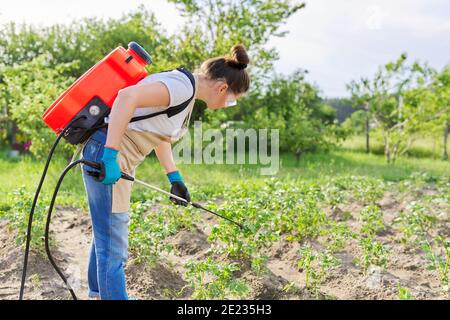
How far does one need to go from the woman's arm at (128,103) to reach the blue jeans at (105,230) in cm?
18

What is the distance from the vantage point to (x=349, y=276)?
12.1ft

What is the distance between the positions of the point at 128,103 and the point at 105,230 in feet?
2.16

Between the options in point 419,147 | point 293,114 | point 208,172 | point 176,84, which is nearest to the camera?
point 176,84

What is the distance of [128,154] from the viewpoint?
107 inches

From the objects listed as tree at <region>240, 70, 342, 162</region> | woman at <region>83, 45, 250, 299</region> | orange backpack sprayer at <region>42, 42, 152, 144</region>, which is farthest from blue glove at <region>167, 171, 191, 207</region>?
tree at <region>240, 70, 342, 162</region>

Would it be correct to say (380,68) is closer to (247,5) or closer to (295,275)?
(247,5)

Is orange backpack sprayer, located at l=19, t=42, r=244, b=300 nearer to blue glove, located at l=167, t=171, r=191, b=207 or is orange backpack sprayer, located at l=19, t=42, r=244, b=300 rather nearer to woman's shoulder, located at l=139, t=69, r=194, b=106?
woman's shoulder, located at l=139, t=69, r=194, b=106

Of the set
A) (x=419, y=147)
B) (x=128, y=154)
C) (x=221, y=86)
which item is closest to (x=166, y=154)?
(x=128, y=154)

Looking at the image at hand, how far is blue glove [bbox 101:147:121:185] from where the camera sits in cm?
248

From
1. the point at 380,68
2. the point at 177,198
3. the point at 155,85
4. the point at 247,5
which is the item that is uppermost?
the point at 247,5

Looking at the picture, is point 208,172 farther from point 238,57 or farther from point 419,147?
point 419,147

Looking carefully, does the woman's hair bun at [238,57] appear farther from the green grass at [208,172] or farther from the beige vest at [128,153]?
the green grass at [208,172]
